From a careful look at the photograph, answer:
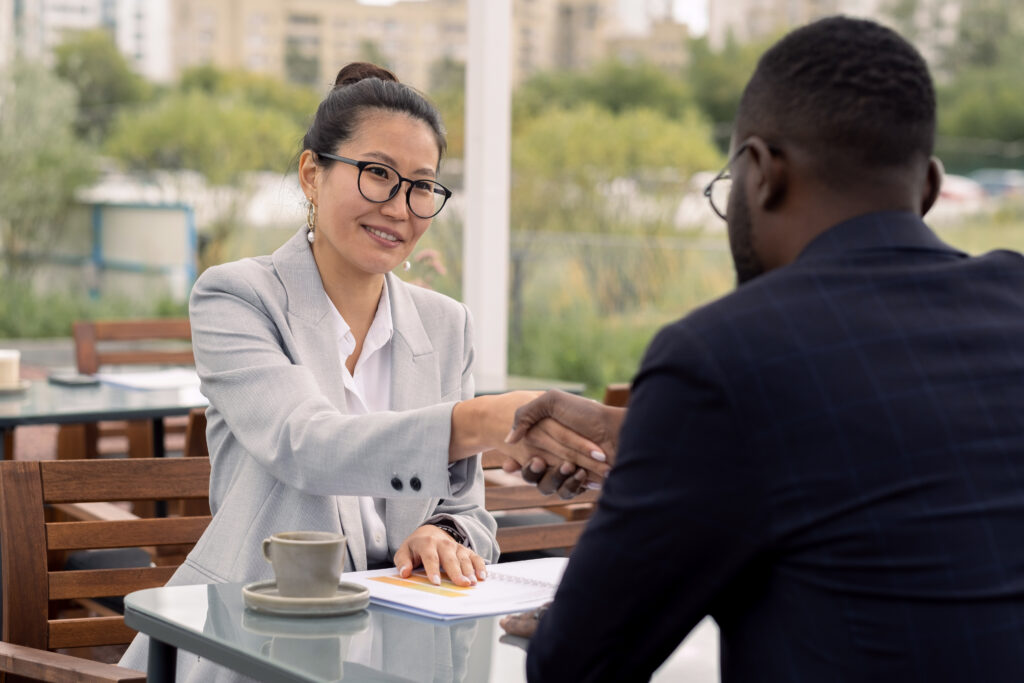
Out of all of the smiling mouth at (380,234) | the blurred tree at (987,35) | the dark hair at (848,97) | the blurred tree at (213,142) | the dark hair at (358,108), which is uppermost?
the blurred tree at (987,35)

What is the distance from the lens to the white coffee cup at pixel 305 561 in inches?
59.8

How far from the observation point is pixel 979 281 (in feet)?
3.69

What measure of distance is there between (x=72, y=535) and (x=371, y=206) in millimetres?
715

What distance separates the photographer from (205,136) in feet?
35.4

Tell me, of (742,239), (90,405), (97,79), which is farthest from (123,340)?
(97,79)

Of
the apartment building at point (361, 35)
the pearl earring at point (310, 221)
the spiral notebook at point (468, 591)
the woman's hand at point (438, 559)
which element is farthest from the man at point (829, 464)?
the apartment building at point (361, 35)

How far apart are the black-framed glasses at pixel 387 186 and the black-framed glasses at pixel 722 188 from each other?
84cm

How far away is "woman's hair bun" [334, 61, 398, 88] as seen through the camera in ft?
7.75

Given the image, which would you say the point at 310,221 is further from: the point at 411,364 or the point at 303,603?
the point at 303,603

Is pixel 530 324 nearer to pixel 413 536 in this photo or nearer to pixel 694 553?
pixel 413 536

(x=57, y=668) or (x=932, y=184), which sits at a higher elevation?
(x=932, y=184)

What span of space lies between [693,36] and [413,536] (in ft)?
24.4

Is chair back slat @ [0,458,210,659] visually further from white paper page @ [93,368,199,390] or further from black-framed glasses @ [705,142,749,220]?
white paper page @ [93,368,199,390]

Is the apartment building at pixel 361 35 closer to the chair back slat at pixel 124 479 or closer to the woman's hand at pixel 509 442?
the chair back slat at pixel 124 479
